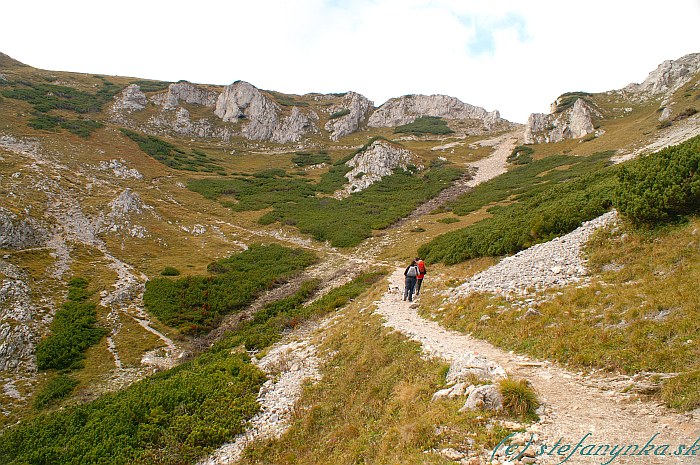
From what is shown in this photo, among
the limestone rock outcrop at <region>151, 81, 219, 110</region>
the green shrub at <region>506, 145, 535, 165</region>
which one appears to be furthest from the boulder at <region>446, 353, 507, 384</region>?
the limestone rock outcrop at <region>151, 81, 219, 110</region>

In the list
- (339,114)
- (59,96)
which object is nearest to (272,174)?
(339,114)

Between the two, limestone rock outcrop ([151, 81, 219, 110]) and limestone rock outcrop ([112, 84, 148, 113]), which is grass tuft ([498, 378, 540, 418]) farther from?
limestone rock outcrop ([151, 81, 219, 110])

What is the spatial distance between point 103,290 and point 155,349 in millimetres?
9766

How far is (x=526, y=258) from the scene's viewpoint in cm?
1659

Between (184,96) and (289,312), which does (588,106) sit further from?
(184,96)

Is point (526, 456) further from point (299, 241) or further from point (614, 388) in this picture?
point (299, 241)

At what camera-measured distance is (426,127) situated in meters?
138

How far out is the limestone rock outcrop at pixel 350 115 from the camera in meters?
132

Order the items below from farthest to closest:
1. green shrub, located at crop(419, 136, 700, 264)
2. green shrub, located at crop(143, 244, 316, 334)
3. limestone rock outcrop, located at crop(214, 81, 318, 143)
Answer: limestone rock outcrop, located at crop(214, 81, 318, 143)
green shrub, located at crop(143, 244, 316, 334)
green shrub, located at crop(419, 136, 700, 264)

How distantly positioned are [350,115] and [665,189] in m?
133

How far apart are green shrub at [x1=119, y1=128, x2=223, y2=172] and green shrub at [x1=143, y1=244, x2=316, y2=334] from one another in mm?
47536

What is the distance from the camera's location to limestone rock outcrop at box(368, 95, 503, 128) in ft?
507

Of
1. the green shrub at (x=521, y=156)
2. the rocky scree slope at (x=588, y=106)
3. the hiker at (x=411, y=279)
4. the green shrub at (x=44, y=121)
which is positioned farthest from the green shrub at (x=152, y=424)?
the rocky scree slope at (x=588, y=106)

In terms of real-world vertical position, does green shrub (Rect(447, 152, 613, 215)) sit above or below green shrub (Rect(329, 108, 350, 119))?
below
